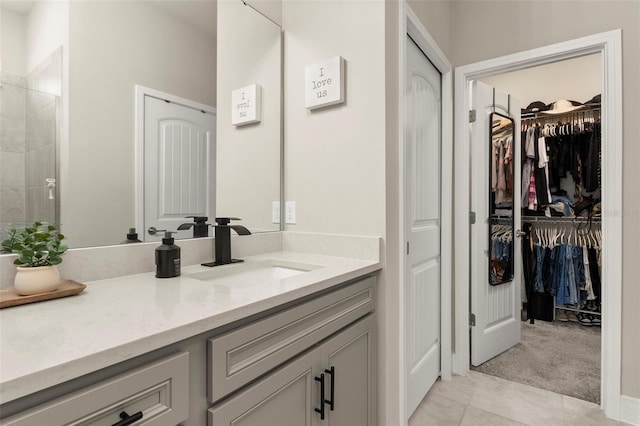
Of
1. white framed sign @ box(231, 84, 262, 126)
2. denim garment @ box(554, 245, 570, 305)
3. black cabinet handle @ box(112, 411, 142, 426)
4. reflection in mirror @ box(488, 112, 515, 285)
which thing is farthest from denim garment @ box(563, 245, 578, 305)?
black cabinet handle @ box(112, 411, 142, 426)

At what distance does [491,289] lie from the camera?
2.52 metres

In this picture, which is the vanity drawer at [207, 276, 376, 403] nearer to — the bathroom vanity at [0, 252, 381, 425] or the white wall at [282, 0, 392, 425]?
the bathroom vanity at [0, 252, 381, 425]

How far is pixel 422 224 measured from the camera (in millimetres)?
2027

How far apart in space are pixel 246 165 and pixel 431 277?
4.33 feet

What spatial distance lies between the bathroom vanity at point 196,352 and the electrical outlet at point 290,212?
0.45m

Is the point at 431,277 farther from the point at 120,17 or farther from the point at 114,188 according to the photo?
the point at 120,17

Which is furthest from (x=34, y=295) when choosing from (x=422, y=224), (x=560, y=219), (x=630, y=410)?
(x=560, y=219)

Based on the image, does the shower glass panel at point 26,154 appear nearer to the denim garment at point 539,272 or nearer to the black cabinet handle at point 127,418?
the black cabinet handle at point 127,418

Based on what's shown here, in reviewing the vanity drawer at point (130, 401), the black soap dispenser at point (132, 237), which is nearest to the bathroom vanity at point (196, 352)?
the vanity drawer at point (130, 401)

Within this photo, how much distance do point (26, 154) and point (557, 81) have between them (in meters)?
4.47

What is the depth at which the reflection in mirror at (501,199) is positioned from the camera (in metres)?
2.56

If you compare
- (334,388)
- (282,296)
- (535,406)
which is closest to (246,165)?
(282,296)

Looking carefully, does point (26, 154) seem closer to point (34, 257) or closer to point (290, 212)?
point (34, 257)

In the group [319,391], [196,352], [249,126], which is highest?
[249,126]
